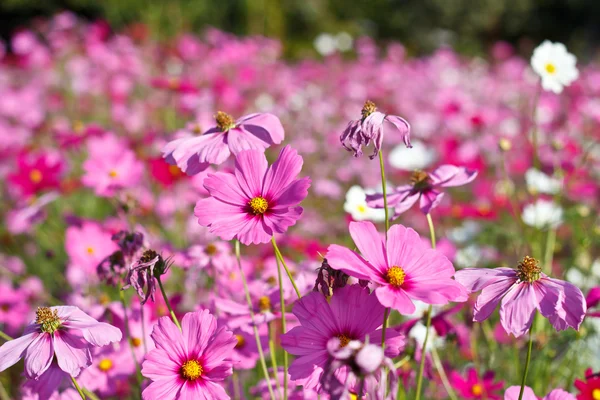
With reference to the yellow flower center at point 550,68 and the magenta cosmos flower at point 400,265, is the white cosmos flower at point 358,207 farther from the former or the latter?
the magenta cosmos flower at point 400,265

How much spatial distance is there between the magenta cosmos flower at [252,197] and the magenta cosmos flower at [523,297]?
0.87 ft

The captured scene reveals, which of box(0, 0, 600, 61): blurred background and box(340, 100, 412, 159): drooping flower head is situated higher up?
box(340, 100, 412, 159): drooping flower head

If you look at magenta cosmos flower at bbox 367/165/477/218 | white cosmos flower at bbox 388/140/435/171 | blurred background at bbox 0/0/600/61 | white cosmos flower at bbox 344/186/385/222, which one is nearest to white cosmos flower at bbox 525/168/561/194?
white cosmos flower at bbox 388/140/435/171

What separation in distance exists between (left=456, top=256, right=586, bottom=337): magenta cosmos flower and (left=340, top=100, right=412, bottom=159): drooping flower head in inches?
8.4

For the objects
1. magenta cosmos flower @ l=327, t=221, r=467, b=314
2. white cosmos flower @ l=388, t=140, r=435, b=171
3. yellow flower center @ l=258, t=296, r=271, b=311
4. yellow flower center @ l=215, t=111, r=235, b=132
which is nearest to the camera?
magenta cosmos flower @ l=327, t=221, r=467, b=314

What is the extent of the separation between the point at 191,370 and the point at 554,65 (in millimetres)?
1200

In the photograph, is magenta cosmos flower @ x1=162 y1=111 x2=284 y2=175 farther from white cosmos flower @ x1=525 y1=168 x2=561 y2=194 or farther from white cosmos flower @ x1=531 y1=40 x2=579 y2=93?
white cosmos flower @ x1=525 y1=168 x2=561 y2=194

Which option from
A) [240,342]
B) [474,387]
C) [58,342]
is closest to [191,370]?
[58,342]

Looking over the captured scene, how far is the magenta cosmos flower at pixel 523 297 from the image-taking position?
746 millimetres

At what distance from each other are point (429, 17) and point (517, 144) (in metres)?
6.60

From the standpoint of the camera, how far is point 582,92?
4227 mm

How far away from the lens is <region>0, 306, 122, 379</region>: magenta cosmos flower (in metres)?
0.76

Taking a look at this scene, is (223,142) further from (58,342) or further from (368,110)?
(58,342)

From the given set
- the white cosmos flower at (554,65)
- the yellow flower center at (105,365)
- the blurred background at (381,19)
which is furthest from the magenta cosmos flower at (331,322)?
the blurred background at (381,19)
